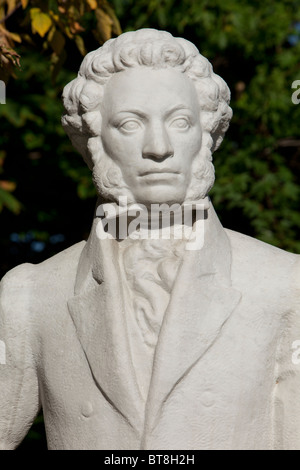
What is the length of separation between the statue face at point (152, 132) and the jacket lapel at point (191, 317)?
11.6 inches

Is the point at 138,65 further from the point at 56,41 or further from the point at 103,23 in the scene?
the point at 103,23

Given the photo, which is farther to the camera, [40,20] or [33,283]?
[40,20]

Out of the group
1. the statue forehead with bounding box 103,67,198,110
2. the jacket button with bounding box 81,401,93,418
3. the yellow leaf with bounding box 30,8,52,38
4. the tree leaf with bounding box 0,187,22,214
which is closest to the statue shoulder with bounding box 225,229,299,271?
the statue forehead with bounding box 103,67,198,110

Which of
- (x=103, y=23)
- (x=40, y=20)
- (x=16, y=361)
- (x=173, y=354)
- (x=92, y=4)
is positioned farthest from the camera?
(x=103, y=23)

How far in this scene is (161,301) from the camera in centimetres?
516

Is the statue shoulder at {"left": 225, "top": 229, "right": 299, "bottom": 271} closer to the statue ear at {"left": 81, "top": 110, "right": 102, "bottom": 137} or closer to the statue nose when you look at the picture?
the statue nose

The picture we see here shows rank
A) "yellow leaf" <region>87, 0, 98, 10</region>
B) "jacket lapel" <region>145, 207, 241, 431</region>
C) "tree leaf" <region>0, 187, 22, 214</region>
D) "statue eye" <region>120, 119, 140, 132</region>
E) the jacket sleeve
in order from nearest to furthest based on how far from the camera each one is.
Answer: "jacket lapel" <region>145, 207, 241, 431</region>, "statue eye" <region>120, 119, 140, 132</region>, the jacket sleeve, "yellow leaf" <region>87, 0, 98, 10</region>, "tree leaf" <region>0, 187, 22, 214</region>

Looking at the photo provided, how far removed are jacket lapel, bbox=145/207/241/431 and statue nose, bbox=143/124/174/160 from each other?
0.39 metres

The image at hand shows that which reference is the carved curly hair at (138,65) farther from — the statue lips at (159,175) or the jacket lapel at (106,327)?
the jacket lapel at (106,327)

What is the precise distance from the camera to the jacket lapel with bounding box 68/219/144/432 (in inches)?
197

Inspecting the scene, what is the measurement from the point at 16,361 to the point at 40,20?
226cm

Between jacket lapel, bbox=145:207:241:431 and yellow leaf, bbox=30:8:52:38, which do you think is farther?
yellow leaf, bbox=30:8:52:38

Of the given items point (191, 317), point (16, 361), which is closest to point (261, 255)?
point (191, 317)

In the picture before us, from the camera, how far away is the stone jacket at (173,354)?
5.01m
